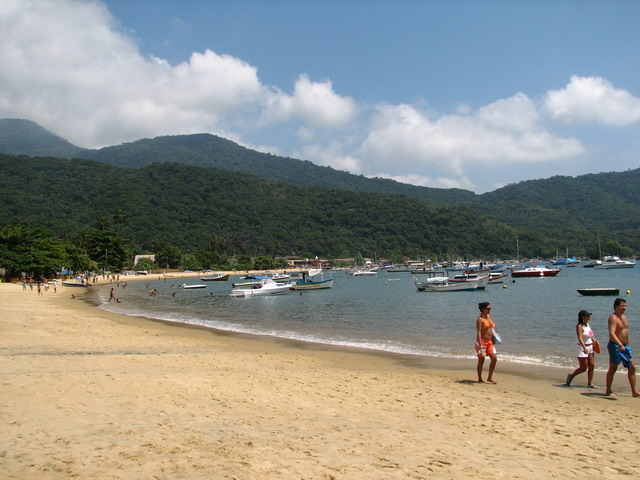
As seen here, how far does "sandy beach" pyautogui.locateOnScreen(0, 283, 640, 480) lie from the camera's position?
5.17m

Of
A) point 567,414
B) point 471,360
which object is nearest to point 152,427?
point 567,414

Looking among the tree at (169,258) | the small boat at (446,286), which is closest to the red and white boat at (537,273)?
the small boat at (446,286)

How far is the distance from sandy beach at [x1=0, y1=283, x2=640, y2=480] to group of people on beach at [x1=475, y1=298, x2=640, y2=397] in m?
0.46

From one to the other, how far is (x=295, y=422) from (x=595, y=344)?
7191 mm

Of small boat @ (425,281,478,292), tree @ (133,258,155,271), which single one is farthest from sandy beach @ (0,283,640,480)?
tree @ (133,258,155,271)

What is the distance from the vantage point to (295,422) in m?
7.04

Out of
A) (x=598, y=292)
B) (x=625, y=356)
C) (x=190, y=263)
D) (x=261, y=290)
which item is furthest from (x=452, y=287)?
(x=190, y=263)

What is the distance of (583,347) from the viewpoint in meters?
10.2

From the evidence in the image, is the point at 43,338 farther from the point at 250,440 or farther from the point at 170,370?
the point at 250,440

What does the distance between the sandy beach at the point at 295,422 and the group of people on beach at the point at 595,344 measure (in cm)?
46

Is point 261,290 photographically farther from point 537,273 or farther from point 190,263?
point 190,263

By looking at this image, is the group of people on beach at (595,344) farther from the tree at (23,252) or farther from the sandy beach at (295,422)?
the tree at (23,252)

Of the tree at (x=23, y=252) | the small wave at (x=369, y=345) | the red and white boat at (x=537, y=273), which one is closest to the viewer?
the small wave at (x=369, y=345)

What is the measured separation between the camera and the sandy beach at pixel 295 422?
5172 millimetres
